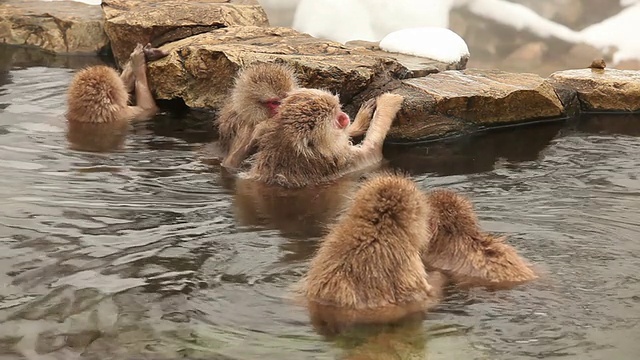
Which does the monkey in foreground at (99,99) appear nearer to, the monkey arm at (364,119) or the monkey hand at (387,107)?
the monkey arm at (364,119)

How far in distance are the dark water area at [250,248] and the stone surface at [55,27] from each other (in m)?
3.60

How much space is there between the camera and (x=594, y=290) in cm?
384

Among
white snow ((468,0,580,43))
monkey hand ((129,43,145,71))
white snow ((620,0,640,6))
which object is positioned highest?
white snow ((620,0,640,6))

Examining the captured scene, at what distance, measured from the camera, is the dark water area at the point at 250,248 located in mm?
3361

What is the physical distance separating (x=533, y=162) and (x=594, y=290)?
7.92 ft

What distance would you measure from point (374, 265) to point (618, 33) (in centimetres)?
683

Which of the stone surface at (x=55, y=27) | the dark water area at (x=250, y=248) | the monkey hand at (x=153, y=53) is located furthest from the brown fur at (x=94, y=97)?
the stone surface at (x=55, y=27)

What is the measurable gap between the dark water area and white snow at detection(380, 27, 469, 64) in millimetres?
1237

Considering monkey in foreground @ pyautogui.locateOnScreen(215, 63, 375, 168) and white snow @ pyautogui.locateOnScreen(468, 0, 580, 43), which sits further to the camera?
white snow @ pyautogui.locateOnScreen(468, 0, 580, 43)

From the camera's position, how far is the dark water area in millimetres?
3361

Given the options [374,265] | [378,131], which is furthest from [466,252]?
[378,131]

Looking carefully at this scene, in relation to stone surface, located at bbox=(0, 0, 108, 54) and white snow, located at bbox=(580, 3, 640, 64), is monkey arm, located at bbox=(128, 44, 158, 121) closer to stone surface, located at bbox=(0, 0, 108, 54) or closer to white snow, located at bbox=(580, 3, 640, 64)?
stone surface, located at bbox=(0, 0, 108, 54)

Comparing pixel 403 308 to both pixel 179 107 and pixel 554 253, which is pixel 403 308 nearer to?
pixel 554 253

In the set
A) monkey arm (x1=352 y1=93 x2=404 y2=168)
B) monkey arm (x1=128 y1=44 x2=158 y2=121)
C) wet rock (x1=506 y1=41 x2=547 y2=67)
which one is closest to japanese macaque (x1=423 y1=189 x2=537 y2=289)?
monkey arm (x1=352 y1=93 x2=404 y2=168)
